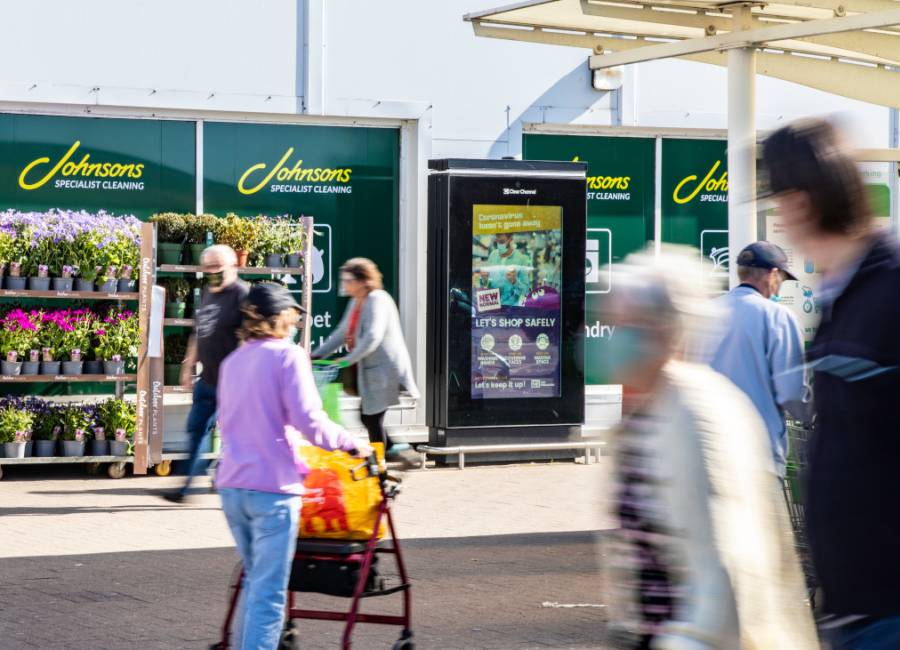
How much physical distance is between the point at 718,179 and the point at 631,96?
1489 mm

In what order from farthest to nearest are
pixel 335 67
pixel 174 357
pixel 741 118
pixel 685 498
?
pixel 335 67
pixel 174 357
pixel 741 118
pixel 685 498

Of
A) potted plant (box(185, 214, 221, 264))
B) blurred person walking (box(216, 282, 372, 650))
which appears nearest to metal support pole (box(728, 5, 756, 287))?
potted plant (box(185, 214, 221, 264))

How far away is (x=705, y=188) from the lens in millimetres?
16203

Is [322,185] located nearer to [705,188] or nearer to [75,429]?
[75,429]

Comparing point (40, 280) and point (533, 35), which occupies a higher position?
point (533, 35)

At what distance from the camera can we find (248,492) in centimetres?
555

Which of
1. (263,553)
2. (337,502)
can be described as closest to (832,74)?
(337,502)

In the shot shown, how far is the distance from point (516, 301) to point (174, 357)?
3.27 meters

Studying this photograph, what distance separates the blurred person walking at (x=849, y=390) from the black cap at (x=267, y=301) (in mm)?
3018

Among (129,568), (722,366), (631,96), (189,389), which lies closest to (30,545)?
(129,568)

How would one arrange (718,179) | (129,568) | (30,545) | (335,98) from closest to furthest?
(129,568) < (30,545) < (335,98) < (718,179)

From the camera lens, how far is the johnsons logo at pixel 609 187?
15.7m

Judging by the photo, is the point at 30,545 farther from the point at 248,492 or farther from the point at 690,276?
the point at 690,276

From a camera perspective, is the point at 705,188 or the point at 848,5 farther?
the point at 705,188
